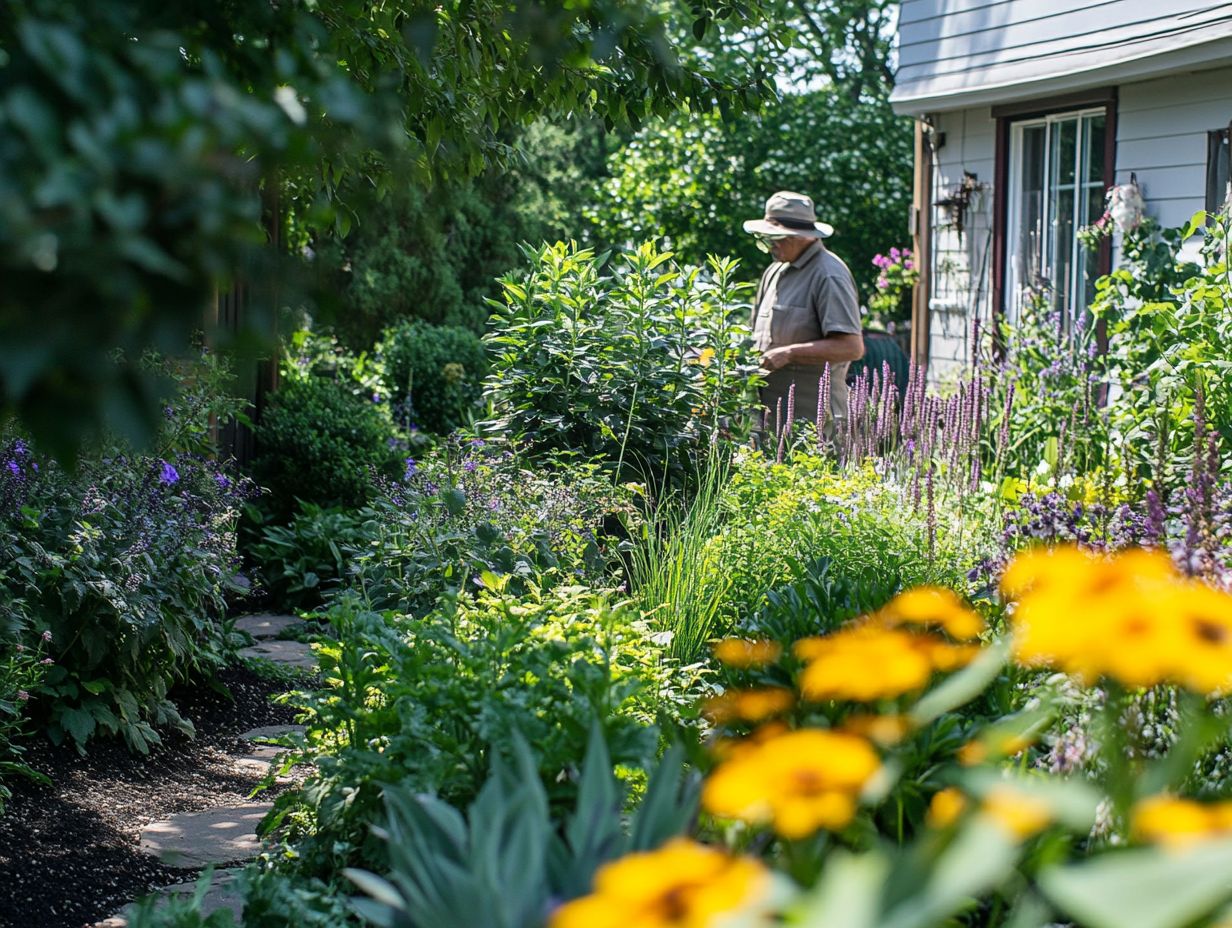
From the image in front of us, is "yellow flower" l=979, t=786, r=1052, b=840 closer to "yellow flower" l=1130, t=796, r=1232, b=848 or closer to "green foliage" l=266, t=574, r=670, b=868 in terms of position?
"yellow flower" l=1130, t=796, r=1232, b=848

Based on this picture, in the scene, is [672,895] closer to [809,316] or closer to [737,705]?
[737,705]

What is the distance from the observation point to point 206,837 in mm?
3475

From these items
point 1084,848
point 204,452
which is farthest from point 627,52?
point 204,452

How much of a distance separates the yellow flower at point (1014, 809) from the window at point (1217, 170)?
6903mm

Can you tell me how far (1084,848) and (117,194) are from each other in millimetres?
2084

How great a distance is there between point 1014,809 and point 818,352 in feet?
16.6

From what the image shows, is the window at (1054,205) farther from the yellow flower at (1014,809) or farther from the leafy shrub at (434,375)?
the yellow flower at (1014,809)

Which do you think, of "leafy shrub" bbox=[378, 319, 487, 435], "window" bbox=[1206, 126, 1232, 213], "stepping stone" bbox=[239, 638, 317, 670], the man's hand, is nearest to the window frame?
"window" bbox=[1206, 126, 1232, 213]

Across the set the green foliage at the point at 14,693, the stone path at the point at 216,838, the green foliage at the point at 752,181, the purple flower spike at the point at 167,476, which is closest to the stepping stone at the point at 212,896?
the stone path at the point at 216,838

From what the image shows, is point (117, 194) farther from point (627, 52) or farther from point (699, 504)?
point (699, 504)

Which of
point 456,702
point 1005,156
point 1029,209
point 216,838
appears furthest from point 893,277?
point 456,702

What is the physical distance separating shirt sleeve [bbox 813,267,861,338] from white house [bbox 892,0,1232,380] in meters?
2.26

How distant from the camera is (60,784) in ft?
12.0

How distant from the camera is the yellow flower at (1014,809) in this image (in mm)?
1074
